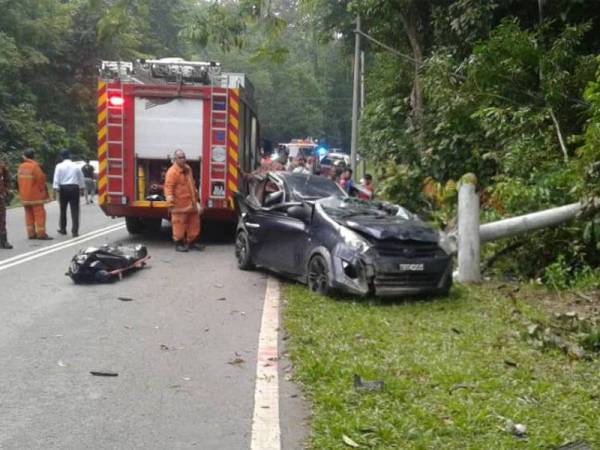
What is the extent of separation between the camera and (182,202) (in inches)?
555

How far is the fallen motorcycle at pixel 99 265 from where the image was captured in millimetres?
10867

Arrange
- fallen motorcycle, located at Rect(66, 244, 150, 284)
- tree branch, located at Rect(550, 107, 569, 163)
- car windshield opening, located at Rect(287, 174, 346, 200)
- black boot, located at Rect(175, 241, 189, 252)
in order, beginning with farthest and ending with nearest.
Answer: black boot, located at Rect(175, 241, 189, 252) → car windshield opening, located at Rect(287, 174, 346, 200) → tree branch, located at Rect(550, 107, 569, 163) → fallen motorcycle, located at Rect(66, 244, 150, 284)

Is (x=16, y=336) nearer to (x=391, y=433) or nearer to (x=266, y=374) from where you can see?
(x=266, y=374)

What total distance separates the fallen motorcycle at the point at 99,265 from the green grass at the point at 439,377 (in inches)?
122

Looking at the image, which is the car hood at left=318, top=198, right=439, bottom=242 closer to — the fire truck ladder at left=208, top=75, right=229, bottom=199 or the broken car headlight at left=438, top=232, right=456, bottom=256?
the broken car headlight at left=438, top=232, right=456, bottom=256

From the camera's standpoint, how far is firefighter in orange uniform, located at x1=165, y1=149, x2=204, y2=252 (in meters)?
13.9

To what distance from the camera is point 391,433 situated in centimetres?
507

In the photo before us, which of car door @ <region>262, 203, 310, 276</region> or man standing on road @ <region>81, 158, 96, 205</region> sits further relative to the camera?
man standing on road @ <region>81, 158, 96, 205</region>

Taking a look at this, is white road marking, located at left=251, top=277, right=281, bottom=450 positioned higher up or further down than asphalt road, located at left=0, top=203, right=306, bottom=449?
higher up

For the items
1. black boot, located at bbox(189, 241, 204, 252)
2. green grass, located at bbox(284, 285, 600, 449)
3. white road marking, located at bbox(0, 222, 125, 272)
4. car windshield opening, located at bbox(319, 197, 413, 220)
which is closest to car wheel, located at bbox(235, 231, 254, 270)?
car windshield opening, located at bbox(319, 197, 413, 220)

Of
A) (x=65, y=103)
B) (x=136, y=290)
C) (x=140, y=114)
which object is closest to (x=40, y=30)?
(x=65, y=103)

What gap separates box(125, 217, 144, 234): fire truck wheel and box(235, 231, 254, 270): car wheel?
14.7 feet

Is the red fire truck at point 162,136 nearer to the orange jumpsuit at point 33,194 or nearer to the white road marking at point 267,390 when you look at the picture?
the orange jumpsuit at point 33,194

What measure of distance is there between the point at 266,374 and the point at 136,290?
4.31m
